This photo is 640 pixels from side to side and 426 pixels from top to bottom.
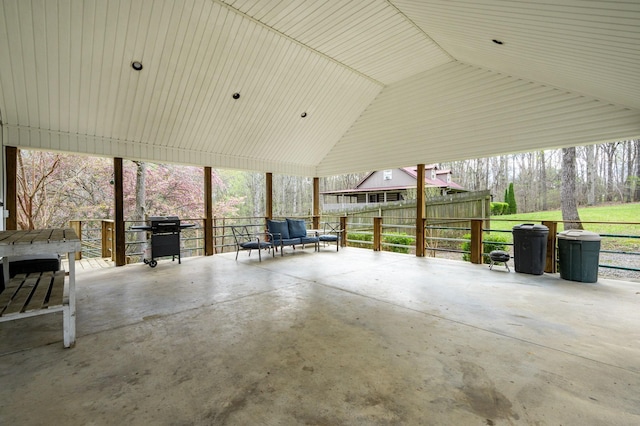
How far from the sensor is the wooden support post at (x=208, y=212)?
7.41m

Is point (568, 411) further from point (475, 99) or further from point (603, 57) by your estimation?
point (475, 99)

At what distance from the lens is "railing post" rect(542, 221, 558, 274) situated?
16.7 feet

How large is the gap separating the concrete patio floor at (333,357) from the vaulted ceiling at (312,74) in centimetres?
287

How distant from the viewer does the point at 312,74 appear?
21.3ft

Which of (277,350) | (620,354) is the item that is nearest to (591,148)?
(620,354)

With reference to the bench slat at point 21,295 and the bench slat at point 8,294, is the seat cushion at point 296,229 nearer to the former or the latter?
the bench slat at point 21,295

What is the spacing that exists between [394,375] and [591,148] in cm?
1932

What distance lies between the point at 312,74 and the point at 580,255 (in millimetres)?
6005

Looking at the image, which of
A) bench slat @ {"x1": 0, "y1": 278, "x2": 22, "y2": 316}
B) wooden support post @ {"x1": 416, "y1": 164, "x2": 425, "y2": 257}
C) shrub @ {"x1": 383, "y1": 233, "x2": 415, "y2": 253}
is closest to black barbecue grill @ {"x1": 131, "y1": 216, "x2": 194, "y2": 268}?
bench slat @ {"x1": 0, "y1": 278, "x2": 22, "y2": 316}

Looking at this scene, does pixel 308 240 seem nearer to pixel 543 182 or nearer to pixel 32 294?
pixel 32 294

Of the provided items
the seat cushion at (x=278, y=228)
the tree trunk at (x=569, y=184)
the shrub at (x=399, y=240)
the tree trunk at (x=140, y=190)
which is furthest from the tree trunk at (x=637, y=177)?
the tree trunk at (x=140, y=190)

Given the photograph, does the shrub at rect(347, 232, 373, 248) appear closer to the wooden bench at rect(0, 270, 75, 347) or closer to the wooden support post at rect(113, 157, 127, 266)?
the wooden support post at rect(113, 157, 127, 266)

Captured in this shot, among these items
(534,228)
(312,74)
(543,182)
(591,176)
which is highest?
(312,74)

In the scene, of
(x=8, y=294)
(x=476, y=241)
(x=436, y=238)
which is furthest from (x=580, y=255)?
(x=8, y=294)
